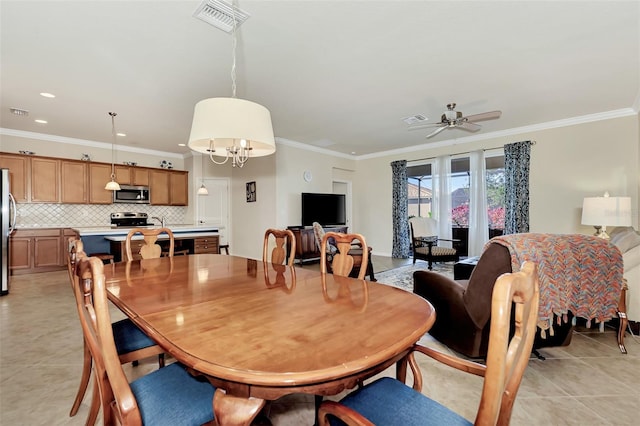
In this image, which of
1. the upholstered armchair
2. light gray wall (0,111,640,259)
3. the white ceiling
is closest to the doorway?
light gray wall (0,111,640,259)

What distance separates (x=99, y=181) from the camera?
20.1 ft

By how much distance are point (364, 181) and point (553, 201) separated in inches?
160

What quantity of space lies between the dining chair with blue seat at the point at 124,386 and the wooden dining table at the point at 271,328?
13 cm

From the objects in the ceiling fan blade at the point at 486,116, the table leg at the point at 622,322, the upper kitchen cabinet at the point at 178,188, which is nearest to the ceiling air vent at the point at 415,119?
the ceiling fan blade at the point at 486,116

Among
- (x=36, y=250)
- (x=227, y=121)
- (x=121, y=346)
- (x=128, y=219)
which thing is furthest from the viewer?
(x=128, y=219)

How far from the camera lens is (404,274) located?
16.8 ft

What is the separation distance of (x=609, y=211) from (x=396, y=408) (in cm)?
431

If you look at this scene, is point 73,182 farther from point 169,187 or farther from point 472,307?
point 472,307

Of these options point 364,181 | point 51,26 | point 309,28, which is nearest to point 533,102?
point 309,28

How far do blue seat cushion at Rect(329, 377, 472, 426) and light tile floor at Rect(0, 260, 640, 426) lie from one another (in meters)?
0.76

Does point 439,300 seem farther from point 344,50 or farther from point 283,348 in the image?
point 344,50

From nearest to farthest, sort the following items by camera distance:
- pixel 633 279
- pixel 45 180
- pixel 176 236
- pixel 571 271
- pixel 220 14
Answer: pixel 571 271 → pixel 220 14 → pixel 633 279 → pixel 176 236 → pixel 45 180

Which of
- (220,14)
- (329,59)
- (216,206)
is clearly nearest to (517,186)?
(329,59)

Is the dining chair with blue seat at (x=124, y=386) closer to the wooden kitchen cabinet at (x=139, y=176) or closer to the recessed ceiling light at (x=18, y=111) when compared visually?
the recessed ceiling light at (x=18, y=111)
